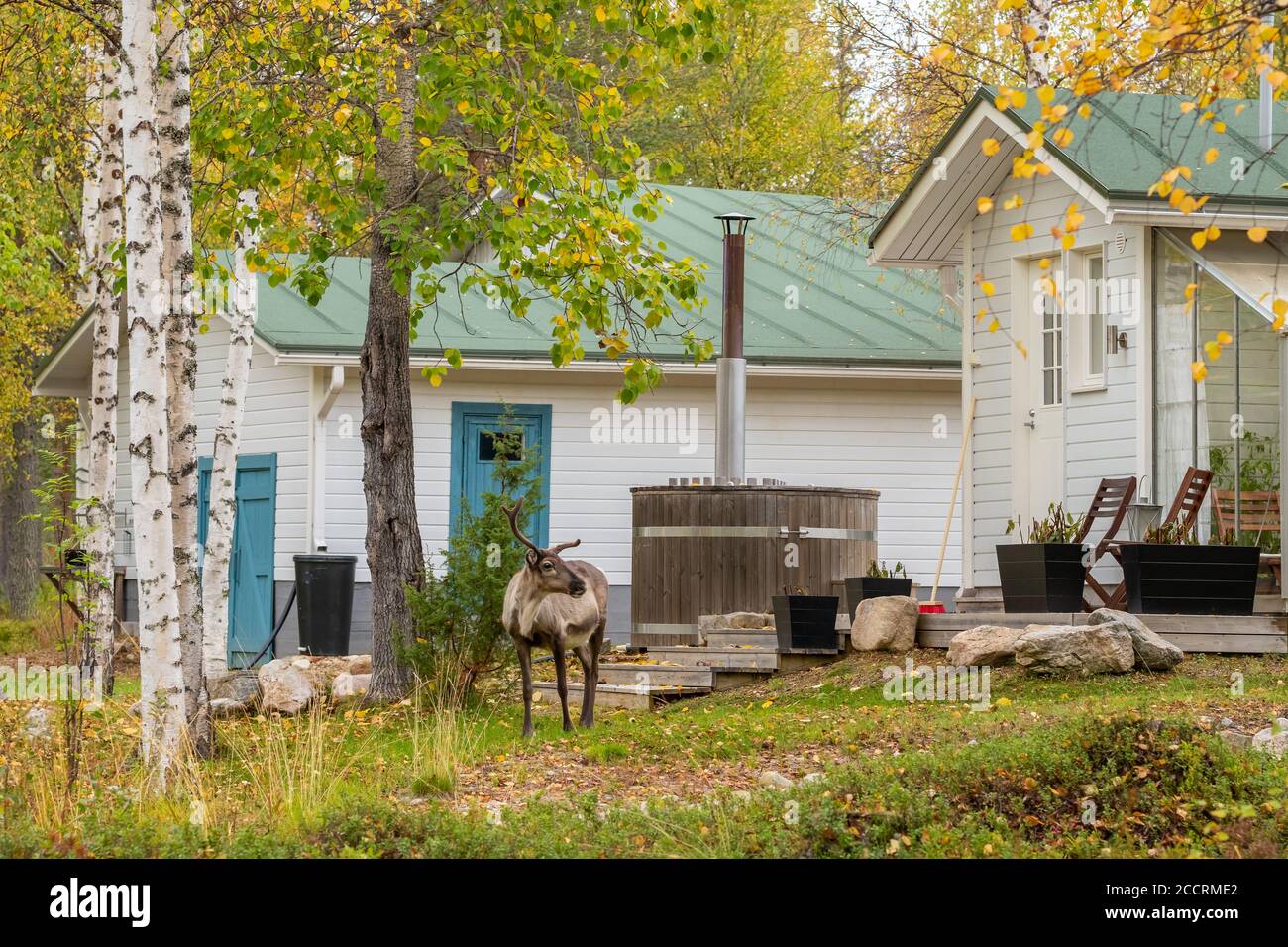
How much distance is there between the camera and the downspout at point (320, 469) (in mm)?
17391

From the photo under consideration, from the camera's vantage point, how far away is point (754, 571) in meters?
13.9

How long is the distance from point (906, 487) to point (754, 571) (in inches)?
212

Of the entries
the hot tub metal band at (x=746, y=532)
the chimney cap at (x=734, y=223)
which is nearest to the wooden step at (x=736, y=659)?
the hot tub metal band at (x=746, y=532)

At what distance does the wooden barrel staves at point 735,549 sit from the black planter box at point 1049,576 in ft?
7.42

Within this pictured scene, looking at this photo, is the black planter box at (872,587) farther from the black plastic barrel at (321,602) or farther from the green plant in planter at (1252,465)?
the black plastic barrel at (321,602)

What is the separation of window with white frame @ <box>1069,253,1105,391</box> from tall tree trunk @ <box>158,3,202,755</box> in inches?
291

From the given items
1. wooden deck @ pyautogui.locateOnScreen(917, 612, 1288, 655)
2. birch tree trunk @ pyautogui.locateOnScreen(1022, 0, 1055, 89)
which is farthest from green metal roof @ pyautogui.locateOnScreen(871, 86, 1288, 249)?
wooden deck @ pyautogui.locateOnScreen(917, 612, 1288, 655)

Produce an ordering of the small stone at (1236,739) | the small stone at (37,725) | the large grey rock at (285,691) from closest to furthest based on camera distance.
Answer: the small stone at (1236,739), the small stone at (37,725), the large grey rock at (285,691)

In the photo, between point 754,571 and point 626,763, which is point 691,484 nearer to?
point 754,571

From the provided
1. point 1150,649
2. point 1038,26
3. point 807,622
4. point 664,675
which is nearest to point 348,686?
point 664,675

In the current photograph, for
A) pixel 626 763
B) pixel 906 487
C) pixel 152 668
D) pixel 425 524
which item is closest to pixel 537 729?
pixel 626 763

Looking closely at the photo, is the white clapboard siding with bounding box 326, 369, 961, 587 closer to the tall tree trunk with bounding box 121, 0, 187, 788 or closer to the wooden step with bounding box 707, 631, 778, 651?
the wooden step with bounding box 707, 631, 778, 651

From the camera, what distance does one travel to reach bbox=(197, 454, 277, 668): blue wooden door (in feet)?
59.3

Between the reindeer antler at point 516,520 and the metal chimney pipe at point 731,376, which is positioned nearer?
the reindeer antler at point 516,520
